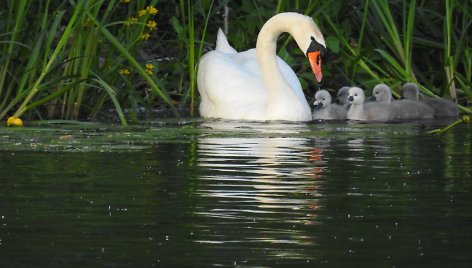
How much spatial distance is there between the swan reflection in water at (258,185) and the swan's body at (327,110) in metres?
1.59

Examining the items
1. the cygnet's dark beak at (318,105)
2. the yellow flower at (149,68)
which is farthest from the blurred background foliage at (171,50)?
the cygnet's dark beak at (318,105)

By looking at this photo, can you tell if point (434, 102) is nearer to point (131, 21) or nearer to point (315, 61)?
point (315, 61)

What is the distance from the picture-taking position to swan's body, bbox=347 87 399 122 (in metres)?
13.3

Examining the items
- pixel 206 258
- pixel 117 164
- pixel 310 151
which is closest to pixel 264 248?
pixel 206 258

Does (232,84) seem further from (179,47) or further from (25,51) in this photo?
(25,51)

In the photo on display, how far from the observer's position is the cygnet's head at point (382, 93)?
44.2 ft

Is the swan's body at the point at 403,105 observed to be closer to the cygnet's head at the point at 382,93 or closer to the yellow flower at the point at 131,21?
the cygnet's head at the point at 382,93

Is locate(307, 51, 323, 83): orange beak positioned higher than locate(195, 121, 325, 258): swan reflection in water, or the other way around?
locate(307, 51, 323, 83): orange beak

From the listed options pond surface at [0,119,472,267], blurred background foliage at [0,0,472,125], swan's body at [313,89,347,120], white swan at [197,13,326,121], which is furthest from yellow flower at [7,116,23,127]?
swan's body at [313,89,347,120]

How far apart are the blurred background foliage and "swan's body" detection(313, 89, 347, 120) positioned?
1.55 ft

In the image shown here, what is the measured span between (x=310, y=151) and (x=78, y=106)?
9.31 ft

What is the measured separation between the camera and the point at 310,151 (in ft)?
32.8

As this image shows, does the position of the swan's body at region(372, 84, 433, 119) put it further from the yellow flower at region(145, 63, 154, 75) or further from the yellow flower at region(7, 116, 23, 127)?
the yellow flower at region(7, 116, 23, 127)

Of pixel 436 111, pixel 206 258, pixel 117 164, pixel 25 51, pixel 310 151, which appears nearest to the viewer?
pixel 206 258
